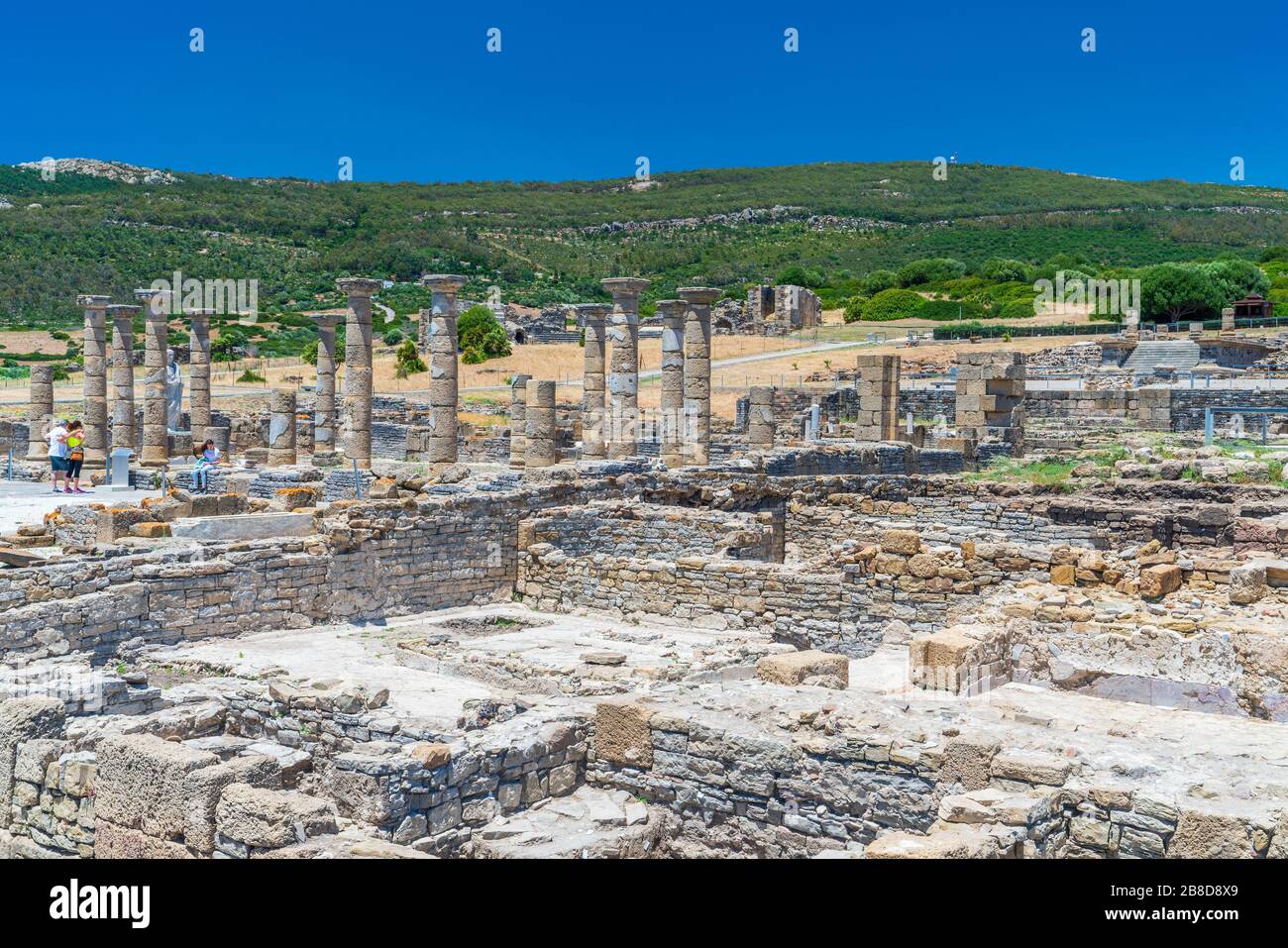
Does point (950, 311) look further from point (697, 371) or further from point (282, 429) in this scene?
point (282, 429)

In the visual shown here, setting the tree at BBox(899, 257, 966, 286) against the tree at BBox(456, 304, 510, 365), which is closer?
the tree at BBox(456, 304, 510, 365)

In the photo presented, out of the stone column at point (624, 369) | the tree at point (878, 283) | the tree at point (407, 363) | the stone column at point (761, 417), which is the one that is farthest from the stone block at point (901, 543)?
the tree at point (878, 283)

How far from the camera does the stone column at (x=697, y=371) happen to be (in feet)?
83.7

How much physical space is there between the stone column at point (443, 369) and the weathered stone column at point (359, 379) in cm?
185

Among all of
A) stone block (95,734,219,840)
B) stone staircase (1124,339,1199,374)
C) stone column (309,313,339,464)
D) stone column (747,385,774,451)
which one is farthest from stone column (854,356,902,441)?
stone block (95,734,219,840)

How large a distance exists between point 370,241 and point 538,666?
93.6 m

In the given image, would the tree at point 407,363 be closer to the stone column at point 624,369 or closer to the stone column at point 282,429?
the stone column at point 282,429

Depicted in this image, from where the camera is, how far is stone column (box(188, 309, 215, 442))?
3222 centimetres

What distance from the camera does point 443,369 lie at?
83.4ft

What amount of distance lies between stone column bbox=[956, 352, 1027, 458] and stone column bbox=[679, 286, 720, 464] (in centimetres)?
567

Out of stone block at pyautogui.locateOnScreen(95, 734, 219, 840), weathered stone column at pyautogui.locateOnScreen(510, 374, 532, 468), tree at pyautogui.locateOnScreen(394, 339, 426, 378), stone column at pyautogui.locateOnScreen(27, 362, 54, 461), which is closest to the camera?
stone block at pyautogui.locateOnScreen(95, 734, 219, 840)

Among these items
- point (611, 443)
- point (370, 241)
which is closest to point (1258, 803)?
point (611, 443)

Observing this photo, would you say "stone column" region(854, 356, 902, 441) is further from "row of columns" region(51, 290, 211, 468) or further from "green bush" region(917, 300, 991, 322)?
"green bush" region(917, 300, 991, 322)
